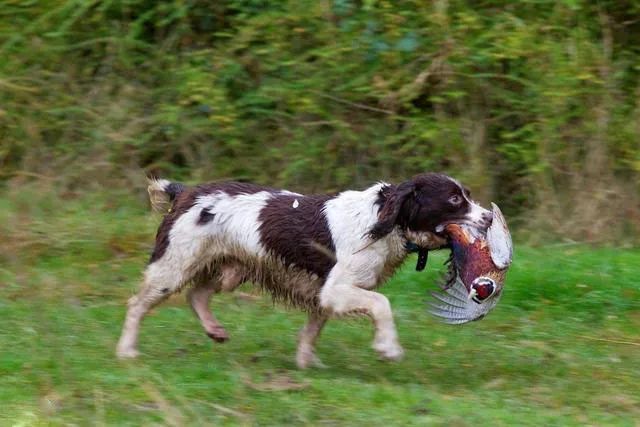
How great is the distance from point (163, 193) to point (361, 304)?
5.42ft

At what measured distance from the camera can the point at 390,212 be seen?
6336 mm

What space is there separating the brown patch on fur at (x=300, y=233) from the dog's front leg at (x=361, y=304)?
0.14m

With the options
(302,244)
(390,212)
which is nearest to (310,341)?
(302,244)

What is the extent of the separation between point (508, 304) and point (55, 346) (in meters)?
3.17

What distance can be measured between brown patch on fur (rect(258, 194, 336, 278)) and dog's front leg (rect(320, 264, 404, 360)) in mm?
143

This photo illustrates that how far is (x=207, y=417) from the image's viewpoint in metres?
5.51

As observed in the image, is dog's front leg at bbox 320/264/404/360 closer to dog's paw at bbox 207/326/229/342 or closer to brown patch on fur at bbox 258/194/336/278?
brown patch on fur at bbox 258/194/336/278

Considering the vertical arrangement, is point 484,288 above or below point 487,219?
below

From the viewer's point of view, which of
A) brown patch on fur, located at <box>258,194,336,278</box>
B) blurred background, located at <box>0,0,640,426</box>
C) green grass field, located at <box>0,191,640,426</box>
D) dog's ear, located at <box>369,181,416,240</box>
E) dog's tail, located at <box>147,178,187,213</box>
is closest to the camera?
green grass field, located at <box>0,191,640,426</box>

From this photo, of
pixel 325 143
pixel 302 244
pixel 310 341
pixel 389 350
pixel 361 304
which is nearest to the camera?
pixel 389 350

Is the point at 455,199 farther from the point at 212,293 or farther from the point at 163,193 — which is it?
the point at 163,193

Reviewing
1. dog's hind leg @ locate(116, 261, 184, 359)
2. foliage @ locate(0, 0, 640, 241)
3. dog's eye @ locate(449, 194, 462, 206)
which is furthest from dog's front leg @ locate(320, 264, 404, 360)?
foliage @ locate(0, 0, 640, 241)

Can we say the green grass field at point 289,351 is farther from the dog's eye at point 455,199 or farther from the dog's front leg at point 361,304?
the dog's eye at point 455,199

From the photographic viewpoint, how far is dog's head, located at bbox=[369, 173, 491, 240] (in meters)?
6.35
